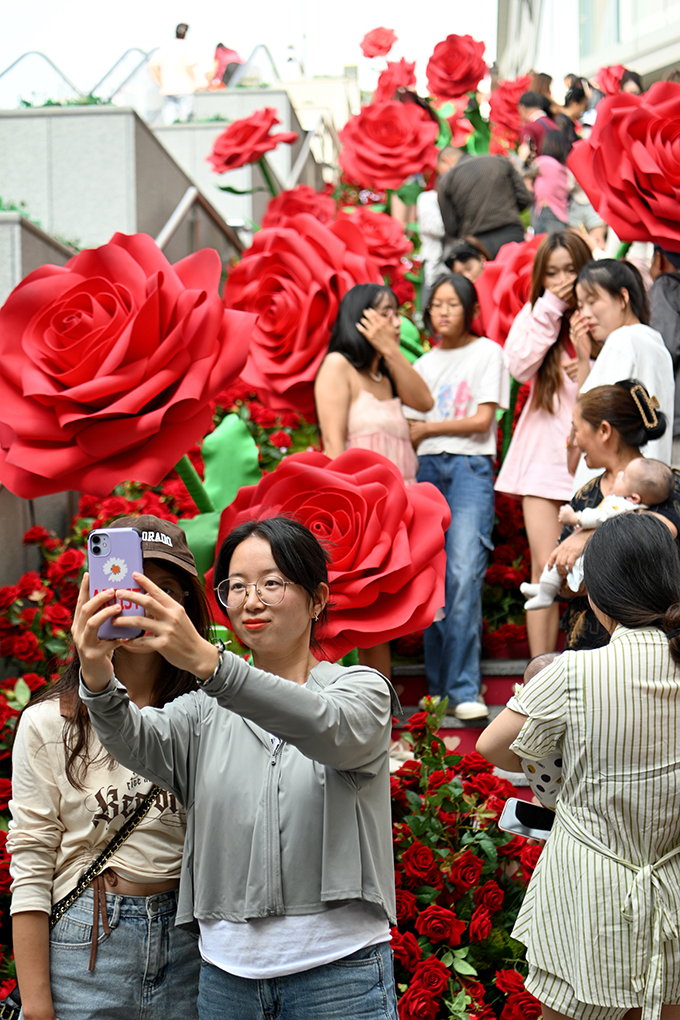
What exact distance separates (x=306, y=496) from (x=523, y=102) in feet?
→ 22.0

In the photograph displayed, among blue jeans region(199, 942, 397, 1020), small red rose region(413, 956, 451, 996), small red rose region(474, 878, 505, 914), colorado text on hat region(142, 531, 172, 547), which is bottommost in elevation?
small red rose region(413, 956, 451, 996)

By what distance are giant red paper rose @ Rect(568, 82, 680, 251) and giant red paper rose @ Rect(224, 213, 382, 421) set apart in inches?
27.2

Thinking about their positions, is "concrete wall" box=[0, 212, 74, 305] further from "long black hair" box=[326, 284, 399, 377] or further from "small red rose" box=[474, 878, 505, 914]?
"small red rose" box=[474, 878, 505, 914]

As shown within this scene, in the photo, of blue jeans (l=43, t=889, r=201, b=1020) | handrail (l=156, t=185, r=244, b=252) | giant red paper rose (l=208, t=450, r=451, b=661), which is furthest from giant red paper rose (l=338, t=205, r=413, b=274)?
blue jeans (l=43, t=889, r=201, b=1020)

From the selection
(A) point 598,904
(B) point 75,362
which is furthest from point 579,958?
(B) point 75,362

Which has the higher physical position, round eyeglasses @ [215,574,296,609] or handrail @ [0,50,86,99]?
handrail @ [0,50,86,99]

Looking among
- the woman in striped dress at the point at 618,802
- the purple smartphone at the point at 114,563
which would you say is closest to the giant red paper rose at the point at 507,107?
the woman in striped dress at the point at 618,802

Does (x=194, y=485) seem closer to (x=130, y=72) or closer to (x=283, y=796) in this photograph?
(x=283, y=796)

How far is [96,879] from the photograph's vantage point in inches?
64.4

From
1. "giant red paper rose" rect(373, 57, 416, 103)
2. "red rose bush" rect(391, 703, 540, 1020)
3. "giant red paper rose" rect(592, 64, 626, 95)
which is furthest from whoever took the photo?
"giant red paper rose" rect(592, 64, 626, 95)

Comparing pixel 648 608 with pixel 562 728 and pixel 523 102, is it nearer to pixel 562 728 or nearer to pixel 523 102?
pixel 562 728

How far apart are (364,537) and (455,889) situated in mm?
1022

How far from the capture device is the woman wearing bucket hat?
160 cm

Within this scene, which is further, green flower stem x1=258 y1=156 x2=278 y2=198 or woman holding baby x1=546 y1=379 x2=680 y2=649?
green flower stem x1=258 y1=156 x2=278 y2=198
